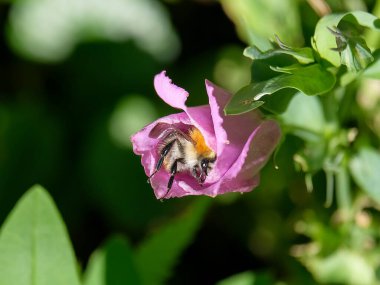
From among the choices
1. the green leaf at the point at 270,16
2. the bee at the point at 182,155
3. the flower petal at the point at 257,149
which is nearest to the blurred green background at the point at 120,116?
the green leaf at the point at 270,16

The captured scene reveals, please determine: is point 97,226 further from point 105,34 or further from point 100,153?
point 105,34

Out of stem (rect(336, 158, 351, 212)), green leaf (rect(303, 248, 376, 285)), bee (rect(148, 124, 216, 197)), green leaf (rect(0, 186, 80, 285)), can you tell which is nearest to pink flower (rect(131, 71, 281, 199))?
bee (rect(148, 124, 216, 197))

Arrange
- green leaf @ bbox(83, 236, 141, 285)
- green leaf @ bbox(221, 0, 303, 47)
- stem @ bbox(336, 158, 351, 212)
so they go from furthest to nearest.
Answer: green leaf @ bbox(221, 0, 303, 47), stem @ bbox(336, 158, 351, 212), green leaf @ bbox(83, 236, 141, 285)

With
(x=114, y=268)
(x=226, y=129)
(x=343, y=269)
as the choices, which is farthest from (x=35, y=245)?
(x=343, y=269)

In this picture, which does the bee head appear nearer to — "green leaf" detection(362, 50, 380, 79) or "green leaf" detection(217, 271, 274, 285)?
"green leaf" detection(362, 50, 380, 79)

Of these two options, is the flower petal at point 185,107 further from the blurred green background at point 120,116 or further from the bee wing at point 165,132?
the blurred green background at point 120,116

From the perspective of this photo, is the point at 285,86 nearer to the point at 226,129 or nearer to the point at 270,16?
the point at 226,129
